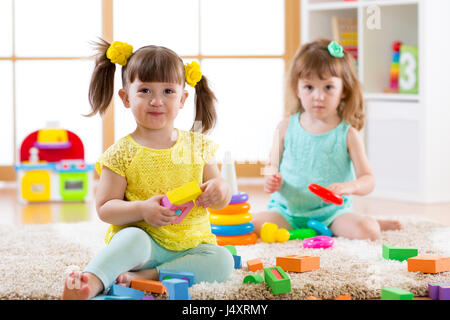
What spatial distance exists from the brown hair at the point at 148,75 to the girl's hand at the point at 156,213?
0.23 metres

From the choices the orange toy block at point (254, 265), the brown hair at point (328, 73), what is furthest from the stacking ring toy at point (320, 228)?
the orange toy block at point (254, 265)

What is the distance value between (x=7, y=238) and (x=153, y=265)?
0.60m

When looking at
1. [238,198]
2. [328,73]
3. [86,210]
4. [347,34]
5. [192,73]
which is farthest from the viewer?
[347,34]

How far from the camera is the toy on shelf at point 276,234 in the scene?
1.71m

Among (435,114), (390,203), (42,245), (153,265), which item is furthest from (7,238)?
(435,114)

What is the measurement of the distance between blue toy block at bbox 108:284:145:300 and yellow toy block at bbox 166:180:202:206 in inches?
6.4

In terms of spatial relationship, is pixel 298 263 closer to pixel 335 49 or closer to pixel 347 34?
pixel 335 49

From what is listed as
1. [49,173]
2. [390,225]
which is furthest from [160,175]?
[49,173]

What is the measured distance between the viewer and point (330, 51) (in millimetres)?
1842

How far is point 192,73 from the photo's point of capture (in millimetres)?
1346

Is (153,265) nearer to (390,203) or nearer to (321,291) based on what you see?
(321,291)

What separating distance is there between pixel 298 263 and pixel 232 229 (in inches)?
14.3

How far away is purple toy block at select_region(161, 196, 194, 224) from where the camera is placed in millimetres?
1217

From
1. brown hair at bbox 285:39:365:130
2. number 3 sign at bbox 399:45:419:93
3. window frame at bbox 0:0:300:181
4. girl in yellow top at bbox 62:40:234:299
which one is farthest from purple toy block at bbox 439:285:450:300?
window frame at bbox 0:0:300:181
